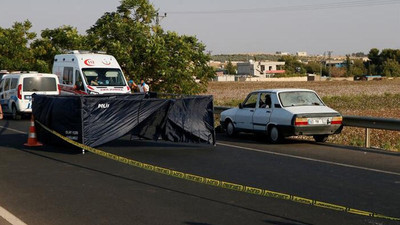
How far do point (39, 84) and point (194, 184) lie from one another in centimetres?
1603

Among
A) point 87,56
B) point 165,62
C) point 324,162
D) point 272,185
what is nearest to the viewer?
point 272,185

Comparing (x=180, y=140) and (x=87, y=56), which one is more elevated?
(x=87, y=56)

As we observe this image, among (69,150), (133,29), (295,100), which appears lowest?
(69,150)

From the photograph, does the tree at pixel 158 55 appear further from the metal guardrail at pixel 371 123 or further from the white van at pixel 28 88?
the metal guardrail at pixel 371 123

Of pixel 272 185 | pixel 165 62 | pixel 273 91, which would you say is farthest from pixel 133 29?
pixel 272 185

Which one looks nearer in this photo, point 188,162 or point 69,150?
point 188,162

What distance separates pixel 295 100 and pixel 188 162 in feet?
15.7

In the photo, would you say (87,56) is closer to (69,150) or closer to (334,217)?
(69,150)

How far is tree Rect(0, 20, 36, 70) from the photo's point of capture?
45031mm

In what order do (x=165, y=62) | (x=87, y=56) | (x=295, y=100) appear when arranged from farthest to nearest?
1. (x=165, y=62)
2. (x=87, y=56)
3. (x=295, y=100)

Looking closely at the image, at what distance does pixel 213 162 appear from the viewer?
11.8m

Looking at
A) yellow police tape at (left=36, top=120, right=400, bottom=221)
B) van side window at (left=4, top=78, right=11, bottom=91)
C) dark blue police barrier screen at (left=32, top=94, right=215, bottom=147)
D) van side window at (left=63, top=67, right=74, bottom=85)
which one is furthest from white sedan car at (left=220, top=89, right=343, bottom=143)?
van side window at (left=4, top=78, right=11, bottom=91)

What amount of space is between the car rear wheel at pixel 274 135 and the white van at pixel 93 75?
891 centimetres

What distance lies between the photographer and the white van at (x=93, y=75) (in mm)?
22609
